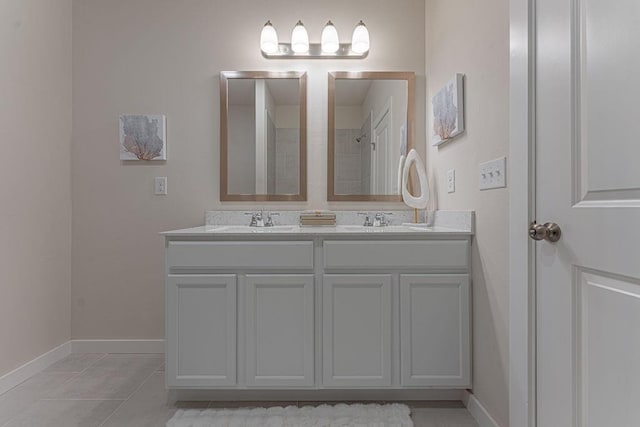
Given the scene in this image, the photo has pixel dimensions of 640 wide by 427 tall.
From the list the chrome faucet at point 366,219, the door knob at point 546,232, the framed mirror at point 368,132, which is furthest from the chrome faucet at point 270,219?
the door knob at point 546,232

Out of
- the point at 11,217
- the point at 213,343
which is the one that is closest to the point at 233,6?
the point at 11,217

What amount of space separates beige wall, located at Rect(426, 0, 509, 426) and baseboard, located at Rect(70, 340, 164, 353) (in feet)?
6.24

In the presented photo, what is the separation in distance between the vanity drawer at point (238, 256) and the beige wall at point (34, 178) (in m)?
0.98

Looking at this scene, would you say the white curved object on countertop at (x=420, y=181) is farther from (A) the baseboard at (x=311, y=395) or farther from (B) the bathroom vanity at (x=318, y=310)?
(A) the baseboard at (x=311, y=395)

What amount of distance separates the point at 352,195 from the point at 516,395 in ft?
4.74

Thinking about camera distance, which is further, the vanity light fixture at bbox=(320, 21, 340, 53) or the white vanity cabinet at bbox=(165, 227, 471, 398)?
the vanity light fixture at bbox=(320, 21, 340, 53)

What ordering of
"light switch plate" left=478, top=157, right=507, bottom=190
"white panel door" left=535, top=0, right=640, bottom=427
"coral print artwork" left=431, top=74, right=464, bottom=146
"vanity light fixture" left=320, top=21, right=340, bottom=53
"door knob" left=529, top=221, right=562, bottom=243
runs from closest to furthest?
1. "white panel door" left=535, top=0, right=640, bottom=427
2. "door knob" left=529, top=221, right=562, bottom=243
3. "light switch plate" left=478, top=157, right=507, bottom=190
4. "coral print artwork" left=431, top=74, right=464, bottom=146
5. "vanity light fixture" left=320, top=21, right=340, bottom=53

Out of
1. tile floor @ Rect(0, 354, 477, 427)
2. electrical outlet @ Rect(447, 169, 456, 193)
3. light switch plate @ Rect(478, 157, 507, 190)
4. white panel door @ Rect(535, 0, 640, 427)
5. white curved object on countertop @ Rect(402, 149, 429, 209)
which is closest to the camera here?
white panel door @ Rect(535, 0, 640, 427)

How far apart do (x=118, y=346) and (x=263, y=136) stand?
64.3 inches

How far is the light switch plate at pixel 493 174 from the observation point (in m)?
1.41

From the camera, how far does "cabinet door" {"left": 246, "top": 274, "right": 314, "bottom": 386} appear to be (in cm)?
173

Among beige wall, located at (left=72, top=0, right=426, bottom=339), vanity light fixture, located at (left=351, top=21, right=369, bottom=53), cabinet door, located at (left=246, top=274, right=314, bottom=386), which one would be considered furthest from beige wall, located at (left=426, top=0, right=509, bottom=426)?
cabinet door, located at (left=246, top=274, right=314, bottom=386)

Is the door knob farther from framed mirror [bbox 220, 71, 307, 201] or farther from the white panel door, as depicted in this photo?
framed mirror [bbox 220, 71, 307, 201]

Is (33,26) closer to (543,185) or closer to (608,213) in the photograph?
(543,185)
